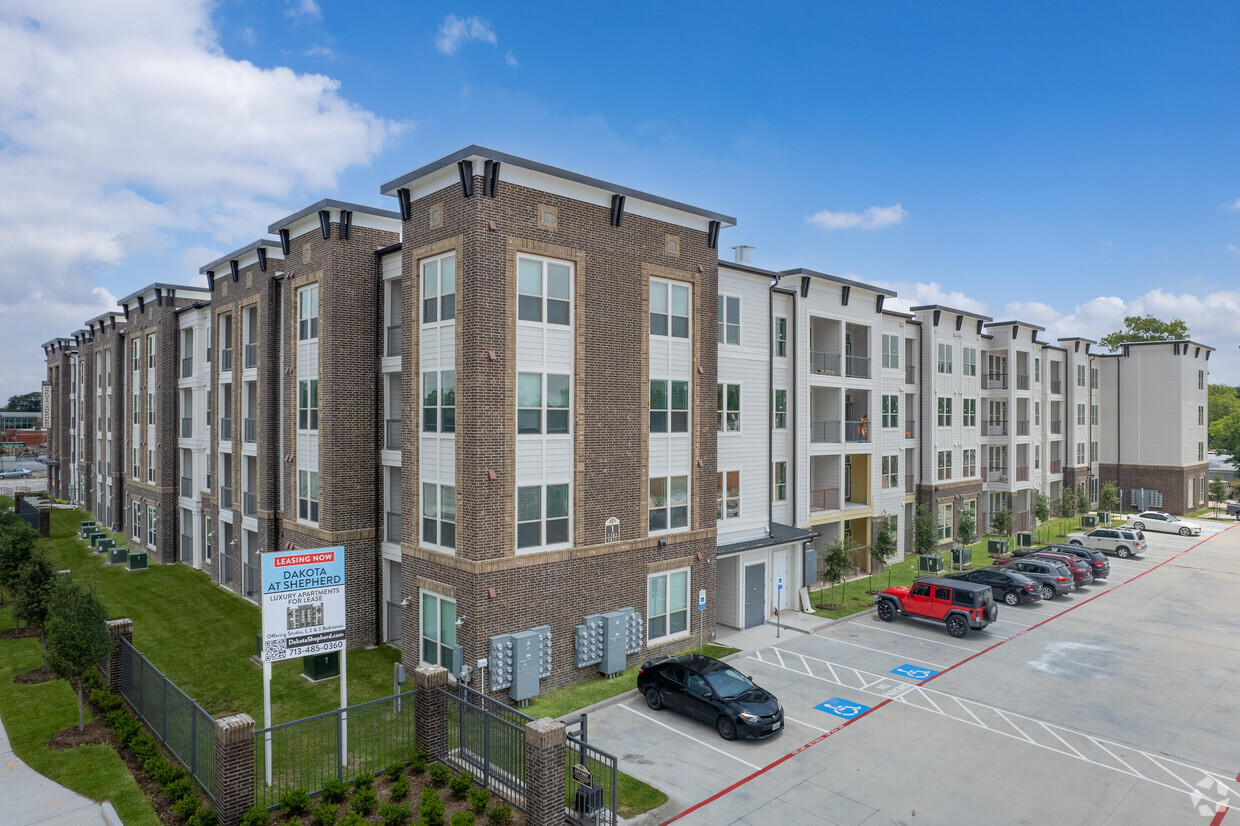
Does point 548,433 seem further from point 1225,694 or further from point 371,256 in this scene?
point 1225,694

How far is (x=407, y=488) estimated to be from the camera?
814 inches

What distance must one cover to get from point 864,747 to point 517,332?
13123mm

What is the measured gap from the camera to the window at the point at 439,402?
1934 centimetres

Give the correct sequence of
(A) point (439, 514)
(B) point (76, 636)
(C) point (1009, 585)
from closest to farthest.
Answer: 1. (B) point (76, 636)
2. (A) point (439, 514)
3. (C) point (1009, 585)

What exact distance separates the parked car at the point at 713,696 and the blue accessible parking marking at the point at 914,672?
600 cm

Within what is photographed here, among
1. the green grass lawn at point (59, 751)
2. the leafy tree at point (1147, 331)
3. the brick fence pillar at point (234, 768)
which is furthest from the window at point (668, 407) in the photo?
the leafy tree at point (1147, 331)

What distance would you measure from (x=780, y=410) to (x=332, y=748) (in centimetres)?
2080

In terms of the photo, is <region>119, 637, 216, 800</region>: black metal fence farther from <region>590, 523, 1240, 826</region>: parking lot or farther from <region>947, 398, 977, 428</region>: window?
<region>947, 398, 977, 428</region>: window

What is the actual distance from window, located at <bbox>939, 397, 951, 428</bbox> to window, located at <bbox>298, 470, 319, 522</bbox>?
111 feet

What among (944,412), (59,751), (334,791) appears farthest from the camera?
(944,412)

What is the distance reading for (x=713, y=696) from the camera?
1717cm

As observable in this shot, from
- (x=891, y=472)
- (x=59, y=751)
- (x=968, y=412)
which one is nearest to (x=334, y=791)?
(x=59, y=751)

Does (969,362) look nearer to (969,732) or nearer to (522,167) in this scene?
(969,732)

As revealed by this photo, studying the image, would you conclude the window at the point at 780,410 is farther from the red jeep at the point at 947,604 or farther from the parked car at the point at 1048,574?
the parked car at the point at 1048,574
